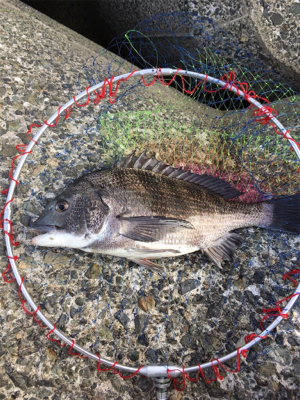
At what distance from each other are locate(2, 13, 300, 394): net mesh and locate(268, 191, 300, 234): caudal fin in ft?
0.73

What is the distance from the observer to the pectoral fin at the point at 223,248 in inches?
93.2

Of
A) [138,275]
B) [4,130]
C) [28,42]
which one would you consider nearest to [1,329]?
[138,275]

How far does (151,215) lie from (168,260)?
1.60 feet

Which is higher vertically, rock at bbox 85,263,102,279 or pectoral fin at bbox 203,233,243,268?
pectoral fin at bbox 203,233,243,268

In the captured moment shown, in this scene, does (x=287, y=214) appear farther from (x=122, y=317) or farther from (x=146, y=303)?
(x=122, y=317)

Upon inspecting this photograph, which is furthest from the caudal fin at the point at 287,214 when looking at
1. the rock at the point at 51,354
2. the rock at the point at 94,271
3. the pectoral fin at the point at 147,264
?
the rock at the point at 51,354

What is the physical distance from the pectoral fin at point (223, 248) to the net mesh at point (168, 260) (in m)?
0.11

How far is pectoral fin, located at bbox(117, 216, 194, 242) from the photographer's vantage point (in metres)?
2.08

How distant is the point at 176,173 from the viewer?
234 centimetres

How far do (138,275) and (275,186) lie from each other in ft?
4.77

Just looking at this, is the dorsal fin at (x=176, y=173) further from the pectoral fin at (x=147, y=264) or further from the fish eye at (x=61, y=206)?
the pectoral fin at (x=147, y=264)

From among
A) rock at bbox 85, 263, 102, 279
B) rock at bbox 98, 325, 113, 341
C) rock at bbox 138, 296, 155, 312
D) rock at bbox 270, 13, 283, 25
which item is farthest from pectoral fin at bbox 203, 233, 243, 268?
rock at bbox 270, 13, 283, 25

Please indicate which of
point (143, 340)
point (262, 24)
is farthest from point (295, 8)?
point (143, 340)

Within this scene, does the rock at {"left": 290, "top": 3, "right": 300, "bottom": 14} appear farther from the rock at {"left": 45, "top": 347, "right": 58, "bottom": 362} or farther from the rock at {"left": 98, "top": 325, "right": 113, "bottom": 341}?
the rock at {"left": 45, "top": 347, "right": 58, "bottom": 362}
